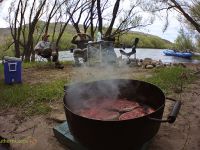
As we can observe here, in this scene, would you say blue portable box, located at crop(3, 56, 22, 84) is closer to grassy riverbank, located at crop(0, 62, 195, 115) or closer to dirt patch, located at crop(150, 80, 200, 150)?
grassy riverbank, located at crop(0, 62, 195, 115)

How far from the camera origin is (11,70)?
5801mm

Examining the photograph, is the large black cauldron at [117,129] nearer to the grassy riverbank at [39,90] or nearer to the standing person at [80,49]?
the grassy riverbank at [39,90]

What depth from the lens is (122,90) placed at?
125 inches

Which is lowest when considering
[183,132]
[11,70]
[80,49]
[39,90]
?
[183,132]

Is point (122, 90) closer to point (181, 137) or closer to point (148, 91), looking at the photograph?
point (148, 91)

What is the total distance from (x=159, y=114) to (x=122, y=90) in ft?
3.21

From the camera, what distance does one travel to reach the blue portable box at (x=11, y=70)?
573 cm

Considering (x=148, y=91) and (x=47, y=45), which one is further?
(x=47, y=45)

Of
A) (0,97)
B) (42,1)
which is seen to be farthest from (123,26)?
(0,97)

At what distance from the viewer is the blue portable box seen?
573 centimetres

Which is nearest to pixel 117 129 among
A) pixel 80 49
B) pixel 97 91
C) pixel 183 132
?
pixel 97 91

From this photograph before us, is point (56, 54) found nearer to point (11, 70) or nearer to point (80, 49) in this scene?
point (80, 49)

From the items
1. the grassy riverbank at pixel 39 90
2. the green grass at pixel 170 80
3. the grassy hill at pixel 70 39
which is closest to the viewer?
the grassy riverbank at pixel 39 90

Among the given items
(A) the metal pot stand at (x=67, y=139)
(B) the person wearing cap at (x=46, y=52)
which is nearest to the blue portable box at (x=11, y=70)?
(B) the person wearing cap at (x=46, y=52)
